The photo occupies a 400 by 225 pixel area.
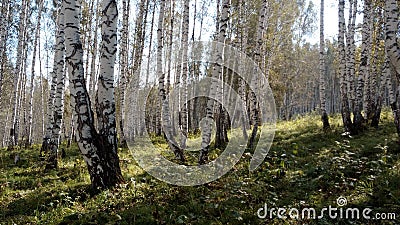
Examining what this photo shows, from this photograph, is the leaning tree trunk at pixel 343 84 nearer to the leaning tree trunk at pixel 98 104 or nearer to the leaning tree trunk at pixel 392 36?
the leaning tree trunk at pixel 392 36

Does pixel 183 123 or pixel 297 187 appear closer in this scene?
pixel 297 187

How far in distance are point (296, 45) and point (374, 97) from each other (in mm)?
22666

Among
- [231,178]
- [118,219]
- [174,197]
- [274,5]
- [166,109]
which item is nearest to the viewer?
[118,219]

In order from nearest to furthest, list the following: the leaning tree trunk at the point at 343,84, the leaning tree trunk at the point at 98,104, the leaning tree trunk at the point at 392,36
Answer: the leaning tree trunk at the point at 98,104 → the leaning tree trunk at the point at 392,36 → the leaning tree trunk at the point at 343,84

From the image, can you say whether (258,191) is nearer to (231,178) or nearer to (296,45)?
(231,178)

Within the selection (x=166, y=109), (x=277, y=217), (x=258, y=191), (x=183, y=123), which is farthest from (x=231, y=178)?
(x=183, y=123)

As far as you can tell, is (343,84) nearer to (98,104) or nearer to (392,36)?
(392,36)

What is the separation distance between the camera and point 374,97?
60.3ft

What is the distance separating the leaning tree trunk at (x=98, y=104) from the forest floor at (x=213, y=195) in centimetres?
50

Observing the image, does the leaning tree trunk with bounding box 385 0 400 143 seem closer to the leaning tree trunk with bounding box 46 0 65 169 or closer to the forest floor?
the forest floor

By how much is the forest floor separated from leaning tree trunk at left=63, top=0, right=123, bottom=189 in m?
0.50

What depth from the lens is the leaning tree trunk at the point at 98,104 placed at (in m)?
7.13

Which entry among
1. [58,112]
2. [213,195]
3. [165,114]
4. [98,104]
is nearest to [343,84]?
[165,114]

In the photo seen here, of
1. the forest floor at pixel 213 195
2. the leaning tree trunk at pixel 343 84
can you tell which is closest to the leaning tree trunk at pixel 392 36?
the forest floor at pixel 213 195
